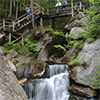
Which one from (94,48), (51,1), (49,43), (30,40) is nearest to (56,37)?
(49,43)

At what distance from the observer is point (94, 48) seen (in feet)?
21.0

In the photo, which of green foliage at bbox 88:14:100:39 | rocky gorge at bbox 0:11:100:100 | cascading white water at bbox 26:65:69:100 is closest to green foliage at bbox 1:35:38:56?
rocky gorge at bbox 0:11:100:100

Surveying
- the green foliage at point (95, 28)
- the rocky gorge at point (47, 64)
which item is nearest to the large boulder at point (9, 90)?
the rocky gorge at point (47, 64)

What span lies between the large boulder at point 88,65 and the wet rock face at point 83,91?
10.2 inches

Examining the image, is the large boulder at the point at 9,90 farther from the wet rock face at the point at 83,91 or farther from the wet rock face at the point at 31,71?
the wet rock face at the point at 31,71

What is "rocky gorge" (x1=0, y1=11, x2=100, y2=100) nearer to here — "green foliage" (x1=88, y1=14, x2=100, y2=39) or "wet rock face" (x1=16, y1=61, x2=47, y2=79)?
"wet rock face" (x1=16, y1=61, x2=47, y2=79)

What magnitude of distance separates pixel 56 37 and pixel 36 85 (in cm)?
800

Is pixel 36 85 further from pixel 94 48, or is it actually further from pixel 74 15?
pixel 74 15

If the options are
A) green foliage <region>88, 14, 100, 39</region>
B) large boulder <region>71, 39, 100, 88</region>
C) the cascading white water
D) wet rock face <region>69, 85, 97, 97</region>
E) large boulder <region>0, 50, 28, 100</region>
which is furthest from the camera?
the cascading white water

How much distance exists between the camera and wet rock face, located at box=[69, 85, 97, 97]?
5.25 m

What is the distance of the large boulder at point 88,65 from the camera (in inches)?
218

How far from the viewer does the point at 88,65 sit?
608cm

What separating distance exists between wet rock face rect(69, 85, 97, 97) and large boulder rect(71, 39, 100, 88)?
0.26 m

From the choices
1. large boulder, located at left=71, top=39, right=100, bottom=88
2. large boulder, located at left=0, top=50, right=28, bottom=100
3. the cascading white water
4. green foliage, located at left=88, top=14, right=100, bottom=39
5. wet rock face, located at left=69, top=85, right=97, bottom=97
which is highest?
green foliage, located at left=88, top=14, right=100, bottom=39
